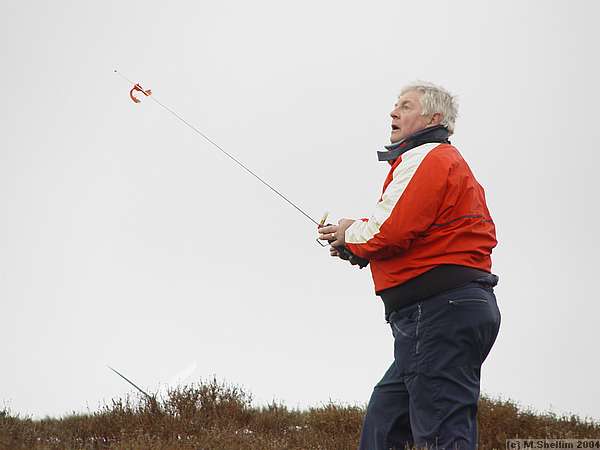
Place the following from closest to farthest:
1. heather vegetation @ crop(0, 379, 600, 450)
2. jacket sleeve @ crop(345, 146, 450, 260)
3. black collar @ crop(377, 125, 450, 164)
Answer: jacket sleeve @ crop(345, 146, 450, 260) → black collar @ crop(377, 125, 450, 164) → heather vegetation @ crop(0, 379, 600, 450)

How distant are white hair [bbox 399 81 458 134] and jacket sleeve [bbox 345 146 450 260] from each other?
1.08ft

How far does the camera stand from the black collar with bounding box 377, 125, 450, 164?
457 cm

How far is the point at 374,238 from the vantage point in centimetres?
437

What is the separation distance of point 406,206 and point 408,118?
2.10 ft

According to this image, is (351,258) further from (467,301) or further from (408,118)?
(408,118)

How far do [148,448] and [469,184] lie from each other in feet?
8.77

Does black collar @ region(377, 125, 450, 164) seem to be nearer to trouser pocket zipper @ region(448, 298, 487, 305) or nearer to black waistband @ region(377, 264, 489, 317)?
black waistband @ region(377, 264, 489, 317)

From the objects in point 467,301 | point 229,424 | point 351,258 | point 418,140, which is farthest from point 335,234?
point 229,424

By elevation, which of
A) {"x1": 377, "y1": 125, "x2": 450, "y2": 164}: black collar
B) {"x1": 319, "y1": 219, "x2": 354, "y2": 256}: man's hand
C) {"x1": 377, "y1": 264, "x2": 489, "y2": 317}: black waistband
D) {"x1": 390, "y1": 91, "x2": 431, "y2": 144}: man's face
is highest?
{"x1": 390, "y1": 91, "x2": 431, "y2": 144}: man's face

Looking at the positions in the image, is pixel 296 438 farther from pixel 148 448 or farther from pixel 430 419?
pixel 430 419

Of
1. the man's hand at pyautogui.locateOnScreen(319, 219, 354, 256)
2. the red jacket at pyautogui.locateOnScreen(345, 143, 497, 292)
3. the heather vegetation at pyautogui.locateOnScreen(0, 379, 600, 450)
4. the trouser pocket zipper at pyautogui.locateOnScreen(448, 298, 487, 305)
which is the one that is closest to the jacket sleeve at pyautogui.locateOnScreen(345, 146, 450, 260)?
the red jacket at pyautogui.locateOnScreen(345, 143, 497, 292)

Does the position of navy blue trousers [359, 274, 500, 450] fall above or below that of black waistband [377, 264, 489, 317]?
below

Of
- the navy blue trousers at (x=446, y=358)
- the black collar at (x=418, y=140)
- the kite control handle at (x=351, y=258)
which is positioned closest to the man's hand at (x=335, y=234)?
the kite control handle at (x=351, y=258)

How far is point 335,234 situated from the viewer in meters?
4.75
